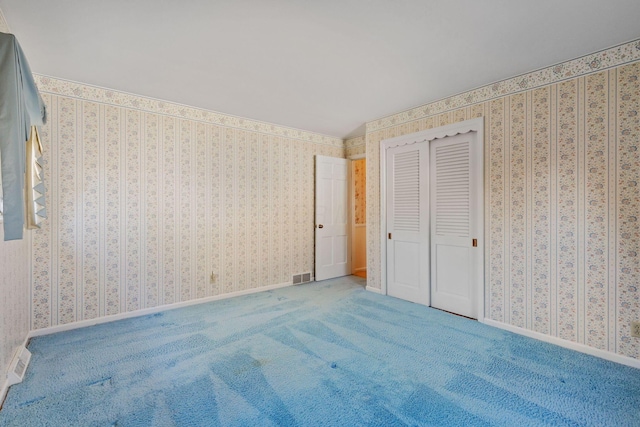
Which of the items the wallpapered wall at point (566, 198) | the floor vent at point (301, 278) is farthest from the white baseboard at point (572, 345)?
the floor vent at point (301, 278)

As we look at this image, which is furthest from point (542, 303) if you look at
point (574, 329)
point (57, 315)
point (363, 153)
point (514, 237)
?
point (57, 315)

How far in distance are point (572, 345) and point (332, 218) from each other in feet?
11.0

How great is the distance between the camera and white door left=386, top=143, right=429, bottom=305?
3742 millimetres

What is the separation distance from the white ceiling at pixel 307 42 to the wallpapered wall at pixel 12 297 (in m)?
1.54

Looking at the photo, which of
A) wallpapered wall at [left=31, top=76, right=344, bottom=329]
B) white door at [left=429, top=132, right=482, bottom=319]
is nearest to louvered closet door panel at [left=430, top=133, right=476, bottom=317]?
white door at [left=429, top=132, right=482, bottom=319]

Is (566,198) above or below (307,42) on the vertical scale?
below

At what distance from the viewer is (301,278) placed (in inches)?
188

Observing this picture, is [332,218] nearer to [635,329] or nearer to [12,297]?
[635,329]

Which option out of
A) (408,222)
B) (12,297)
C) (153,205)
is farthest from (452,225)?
(12,297)

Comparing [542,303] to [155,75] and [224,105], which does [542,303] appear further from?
[155,75]

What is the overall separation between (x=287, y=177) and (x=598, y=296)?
374 centimetres

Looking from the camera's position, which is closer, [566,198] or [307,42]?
[307,42]

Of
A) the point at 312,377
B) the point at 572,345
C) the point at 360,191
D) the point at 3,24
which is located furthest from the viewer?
the point at 360,191

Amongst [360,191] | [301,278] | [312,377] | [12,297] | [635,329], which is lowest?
[312,377]
